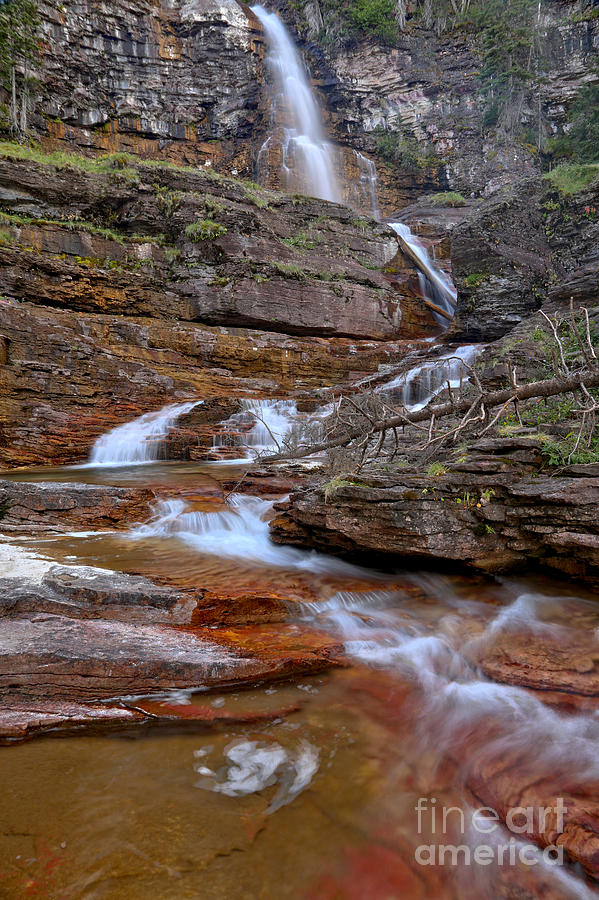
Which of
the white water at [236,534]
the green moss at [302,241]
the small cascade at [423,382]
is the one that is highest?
the green moss at [302,241]

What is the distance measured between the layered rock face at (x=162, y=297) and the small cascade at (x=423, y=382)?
252cm

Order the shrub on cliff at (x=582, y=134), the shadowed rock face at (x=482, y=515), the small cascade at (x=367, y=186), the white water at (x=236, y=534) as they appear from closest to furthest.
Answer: the shadowed rock face at (x=482, y=515) → the white water at (x=236, y=534) → the shrub on cliff at (x=582, y=134) → the small cascade at (x=367, y=186)

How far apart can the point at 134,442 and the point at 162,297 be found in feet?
21.2

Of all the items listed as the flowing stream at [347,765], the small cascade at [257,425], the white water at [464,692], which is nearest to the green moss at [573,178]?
the small cascade at [257,425]

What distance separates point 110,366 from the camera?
500 inches

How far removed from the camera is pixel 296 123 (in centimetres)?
2766

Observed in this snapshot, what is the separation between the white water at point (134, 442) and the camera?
1068 centimetres

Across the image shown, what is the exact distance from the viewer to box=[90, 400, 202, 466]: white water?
10680 millimetres

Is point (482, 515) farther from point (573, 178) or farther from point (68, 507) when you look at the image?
point (573, 178)

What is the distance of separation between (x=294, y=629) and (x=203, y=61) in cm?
3354

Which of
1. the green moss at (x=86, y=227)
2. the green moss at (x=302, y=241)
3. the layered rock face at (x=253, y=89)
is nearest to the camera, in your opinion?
the green moss at (x=86, y=227)

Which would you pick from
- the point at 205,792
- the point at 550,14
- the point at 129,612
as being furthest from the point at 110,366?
the point at 550,14

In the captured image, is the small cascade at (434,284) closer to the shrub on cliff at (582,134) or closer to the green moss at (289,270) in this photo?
the green moss at (289,270)

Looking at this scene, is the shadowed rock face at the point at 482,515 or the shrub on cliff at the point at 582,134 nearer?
the shadowed rock face at the point at 482,515
